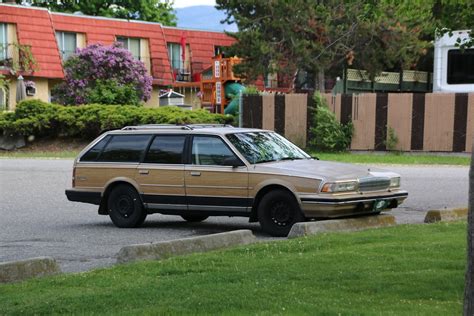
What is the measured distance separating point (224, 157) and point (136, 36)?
36111mm

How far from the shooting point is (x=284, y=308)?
19.8 feet

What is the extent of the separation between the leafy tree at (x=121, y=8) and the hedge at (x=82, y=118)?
23.5 metres

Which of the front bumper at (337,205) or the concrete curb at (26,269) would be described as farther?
the front bumper at (337,205)

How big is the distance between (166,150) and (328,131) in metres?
17.6

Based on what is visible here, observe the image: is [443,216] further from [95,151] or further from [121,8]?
[121,8]

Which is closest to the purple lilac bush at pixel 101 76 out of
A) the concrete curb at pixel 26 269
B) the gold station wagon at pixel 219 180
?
the gold station wagon at pixel 219 180

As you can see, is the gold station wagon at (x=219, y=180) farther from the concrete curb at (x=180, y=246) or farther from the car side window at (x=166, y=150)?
the concrete curb at (x=180, y=246)

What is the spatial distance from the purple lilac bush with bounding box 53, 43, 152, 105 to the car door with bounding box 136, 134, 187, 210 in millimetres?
27567

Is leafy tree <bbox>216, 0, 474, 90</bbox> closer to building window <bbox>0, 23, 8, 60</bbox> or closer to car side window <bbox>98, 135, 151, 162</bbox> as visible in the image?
building window <bbox>0, 23, 8, 60</bbox>

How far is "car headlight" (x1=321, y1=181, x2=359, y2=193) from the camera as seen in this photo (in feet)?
36.9

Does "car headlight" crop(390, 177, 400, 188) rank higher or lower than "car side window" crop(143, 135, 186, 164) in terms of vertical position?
lower

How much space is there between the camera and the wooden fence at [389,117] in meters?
28.2

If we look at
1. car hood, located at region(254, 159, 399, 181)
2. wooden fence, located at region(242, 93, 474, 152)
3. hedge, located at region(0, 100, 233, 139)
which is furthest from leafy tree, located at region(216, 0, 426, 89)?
car hood, located at region(254, 159, 399, 181)

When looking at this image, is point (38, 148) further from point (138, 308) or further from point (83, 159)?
point (138, 308)
